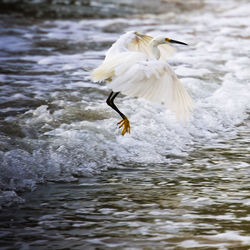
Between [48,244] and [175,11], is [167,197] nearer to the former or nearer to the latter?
[48,244]

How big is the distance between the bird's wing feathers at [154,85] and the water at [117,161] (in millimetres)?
633

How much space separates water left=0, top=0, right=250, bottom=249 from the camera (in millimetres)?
4230

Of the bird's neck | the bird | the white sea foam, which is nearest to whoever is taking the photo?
the bird

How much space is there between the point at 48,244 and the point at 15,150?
6.94 ft

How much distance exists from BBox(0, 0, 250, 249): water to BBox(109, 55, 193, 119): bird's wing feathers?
633 mm

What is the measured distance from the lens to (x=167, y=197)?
497 cm

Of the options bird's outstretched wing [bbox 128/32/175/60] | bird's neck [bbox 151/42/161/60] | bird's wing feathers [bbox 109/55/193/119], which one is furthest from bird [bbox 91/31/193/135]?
bird's outstretched wing [bbox 128/32/175/60]

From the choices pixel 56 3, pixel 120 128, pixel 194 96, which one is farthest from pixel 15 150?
pixel 56 3

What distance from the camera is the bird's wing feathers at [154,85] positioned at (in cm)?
557

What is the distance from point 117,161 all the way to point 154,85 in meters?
0.89

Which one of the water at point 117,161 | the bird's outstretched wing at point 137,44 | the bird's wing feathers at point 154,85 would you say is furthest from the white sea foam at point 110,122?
the bird's wing feathers at point 154,85

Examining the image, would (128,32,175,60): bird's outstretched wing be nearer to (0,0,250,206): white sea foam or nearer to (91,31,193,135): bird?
(0,0,250,206): white sea foam

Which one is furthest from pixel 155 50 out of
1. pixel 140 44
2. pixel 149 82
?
pixel 149 82

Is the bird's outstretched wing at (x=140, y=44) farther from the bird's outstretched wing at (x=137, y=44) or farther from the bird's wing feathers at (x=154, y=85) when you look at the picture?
the bird's wing feathers at (x=154, y=85)
